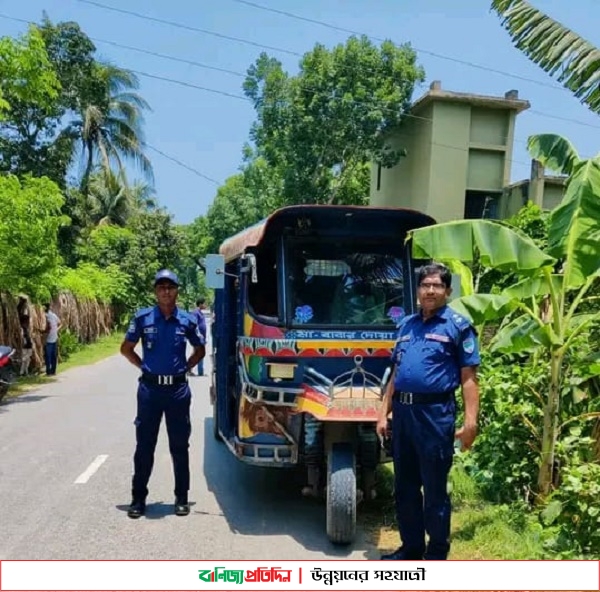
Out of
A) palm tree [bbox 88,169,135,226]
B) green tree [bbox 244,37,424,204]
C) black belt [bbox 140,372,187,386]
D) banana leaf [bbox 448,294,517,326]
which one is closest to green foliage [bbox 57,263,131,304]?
palm tree [bbox 88,169,135,226]

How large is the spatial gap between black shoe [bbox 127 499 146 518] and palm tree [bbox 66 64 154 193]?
24.1 metres

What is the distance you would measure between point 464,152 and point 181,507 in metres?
21.1

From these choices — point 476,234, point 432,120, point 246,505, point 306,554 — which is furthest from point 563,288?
point 432,120

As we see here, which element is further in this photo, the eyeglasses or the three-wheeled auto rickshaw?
the three-wheeled auto rickshaw

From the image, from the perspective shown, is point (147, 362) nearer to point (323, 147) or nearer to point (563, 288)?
point (563, 288)

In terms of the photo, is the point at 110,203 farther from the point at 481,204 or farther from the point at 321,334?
the point at 321,334

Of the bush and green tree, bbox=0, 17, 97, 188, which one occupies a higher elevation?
green tree, bbox=0, 17, 97, 188

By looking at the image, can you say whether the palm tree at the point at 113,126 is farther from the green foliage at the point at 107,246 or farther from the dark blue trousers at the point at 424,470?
the dark blue trousers at the point at 424,470

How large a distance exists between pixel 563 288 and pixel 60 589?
415cm

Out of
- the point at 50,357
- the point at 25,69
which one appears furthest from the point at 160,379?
the point at 50,357

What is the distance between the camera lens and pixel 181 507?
18.5ft

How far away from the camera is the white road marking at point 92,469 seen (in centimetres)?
664

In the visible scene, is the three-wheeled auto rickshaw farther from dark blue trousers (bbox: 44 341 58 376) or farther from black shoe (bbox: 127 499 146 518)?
dark blue trousers (bbox: 44 341 58 376)

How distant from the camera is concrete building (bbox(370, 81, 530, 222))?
24.0 m
